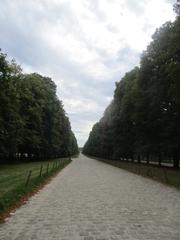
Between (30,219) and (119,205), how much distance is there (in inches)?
157

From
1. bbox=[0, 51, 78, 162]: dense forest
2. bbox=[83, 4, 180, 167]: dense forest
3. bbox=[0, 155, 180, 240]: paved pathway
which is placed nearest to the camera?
bbox=[0, 155, 180, 240]: paved pathway


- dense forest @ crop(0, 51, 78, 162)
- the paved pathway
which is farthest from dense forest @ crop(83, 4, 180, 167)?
the paved pathway

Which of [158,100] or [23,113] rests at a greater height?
[23,113]

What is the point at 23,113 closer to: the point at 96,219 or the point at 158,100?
the point at 158,100

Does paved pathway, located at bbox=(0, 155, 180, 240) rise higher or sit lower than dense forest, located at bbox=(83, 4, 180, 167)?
lower

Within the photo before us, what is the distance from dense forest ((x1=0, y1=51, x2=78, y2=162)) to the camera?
139ft

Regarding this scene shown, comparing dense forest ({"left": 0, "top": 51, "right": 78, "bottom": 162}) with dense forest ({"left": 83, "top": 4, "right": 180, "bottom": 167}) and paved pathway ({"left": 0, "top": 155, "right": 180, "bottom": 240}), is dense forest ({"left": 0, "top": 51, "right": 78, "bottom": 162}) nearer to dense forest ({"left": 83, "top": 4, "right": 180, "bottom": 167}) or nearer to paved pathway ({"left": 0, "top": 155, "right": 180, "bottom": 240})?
dense forest ({"left": 83, "top": 4, "right": 180, "bottom": 167})

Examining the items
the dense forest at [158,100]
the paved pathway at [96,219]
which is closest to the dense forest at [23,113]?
the dense forest at [158,100]

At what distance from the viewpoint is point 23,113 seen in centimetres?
6031

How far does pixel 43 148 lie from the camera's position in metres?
73.9

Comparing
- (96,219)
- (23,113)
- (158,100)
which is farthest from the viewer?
(23,113)

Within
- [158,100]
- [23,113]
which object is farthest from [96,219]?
[23,113]

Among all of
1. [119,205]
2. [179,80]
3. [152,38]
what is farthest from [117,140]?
[119,205]

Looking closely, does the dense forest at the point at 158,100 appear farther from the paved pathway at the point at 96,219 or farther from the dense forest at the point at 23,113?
the paved pathway at the point at 96,219
